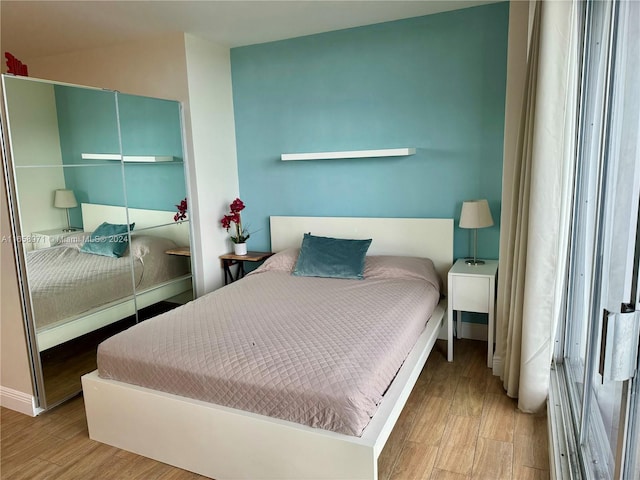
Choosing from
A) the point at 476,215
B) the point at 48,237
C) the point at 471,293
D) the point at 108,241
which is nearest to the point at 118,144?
the point at 108,241

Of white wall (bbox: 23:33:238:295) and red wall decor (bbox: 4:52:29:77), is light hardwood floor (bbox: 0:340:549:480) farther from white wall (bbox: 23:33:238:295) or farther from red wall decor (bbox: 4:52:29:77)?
red wall decor (bbox: 4:52:29:77)

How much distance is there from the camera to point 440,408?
104 inches

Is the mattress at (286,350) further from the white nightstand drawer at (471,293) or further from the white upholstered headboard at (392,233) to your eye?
the white upholstered headboard at (392,233)

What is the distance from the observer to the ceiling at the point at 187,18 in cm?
309

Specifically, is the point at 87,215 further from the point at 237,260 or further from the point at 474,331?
the point at 474,331

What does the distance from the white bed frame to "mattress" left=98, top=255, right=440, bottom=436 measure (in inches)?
2.0

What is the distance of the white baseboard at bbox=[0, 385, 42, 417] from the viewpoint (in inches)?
108

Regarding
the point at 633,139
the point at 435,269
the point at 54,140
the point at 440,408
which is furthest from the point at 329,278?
the point at 633,139

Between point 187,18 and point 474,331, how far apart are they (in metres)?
3.18

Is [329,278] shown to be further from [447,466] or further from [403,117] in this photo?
[447,466]

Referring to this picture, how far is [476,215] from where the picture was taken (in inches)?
126

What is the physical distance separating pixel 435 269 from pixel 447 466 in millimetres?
1675

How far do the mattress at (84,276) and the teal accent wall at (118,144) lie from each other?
0.25 meters

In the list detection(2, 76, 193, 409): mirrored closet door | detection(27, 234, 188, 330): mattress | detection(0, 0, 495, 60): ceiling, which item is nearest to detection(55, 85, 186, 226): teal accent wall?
detection(2, 76, 193, 409): mirrored closet door
